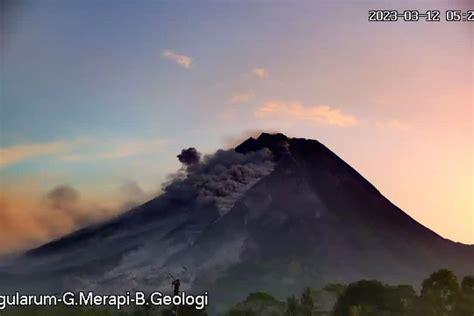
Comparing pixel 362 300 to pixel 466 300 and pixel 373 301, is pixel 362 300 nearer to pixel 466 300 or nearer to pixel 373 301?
pixel 373 301

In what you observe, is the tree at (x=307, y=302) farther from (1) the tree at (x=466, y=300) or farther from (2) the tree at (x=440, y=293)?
(1) the tree at (x=466, y=300)

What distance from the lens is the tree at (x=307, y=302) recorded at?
3.91 meters

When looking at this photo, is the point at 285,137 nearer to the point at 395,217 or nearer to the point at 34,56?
the point at 395,217

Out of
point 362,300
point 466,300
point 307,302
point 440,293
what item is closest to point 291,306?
point 307,302

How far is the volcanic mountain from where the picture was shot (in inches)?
154

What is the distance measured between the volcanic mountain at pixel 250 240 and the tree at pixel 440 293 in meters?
0.06

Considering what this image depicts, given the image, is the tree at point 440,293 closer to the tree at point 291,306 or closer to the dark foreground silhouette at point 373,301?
the dark foreground silhouette at point 373,301

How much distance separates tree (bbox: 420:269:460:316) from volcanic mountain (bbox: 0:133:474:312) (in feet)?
→ 0.18

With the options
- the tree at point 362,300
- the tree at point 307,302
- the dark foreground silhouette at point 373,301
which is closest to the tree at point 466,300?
the dark foreground silhouette at point 373,301

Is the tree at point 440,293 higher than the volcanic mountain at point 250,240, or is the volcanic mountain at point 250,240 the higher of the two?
the volcanic mountain at point 250,240

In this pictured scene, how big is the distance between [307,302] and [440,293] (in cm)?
73

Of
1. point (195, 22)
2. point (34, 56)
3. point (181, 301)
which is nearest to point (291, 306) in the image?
point (181, 301)

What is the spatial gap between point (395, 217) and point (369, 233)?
18 centimetres

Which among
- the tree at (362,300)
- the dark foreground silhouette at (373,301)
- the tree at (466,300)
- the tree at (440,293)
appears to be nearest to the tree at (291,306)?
the dark foreground silhouette at (373,301)
